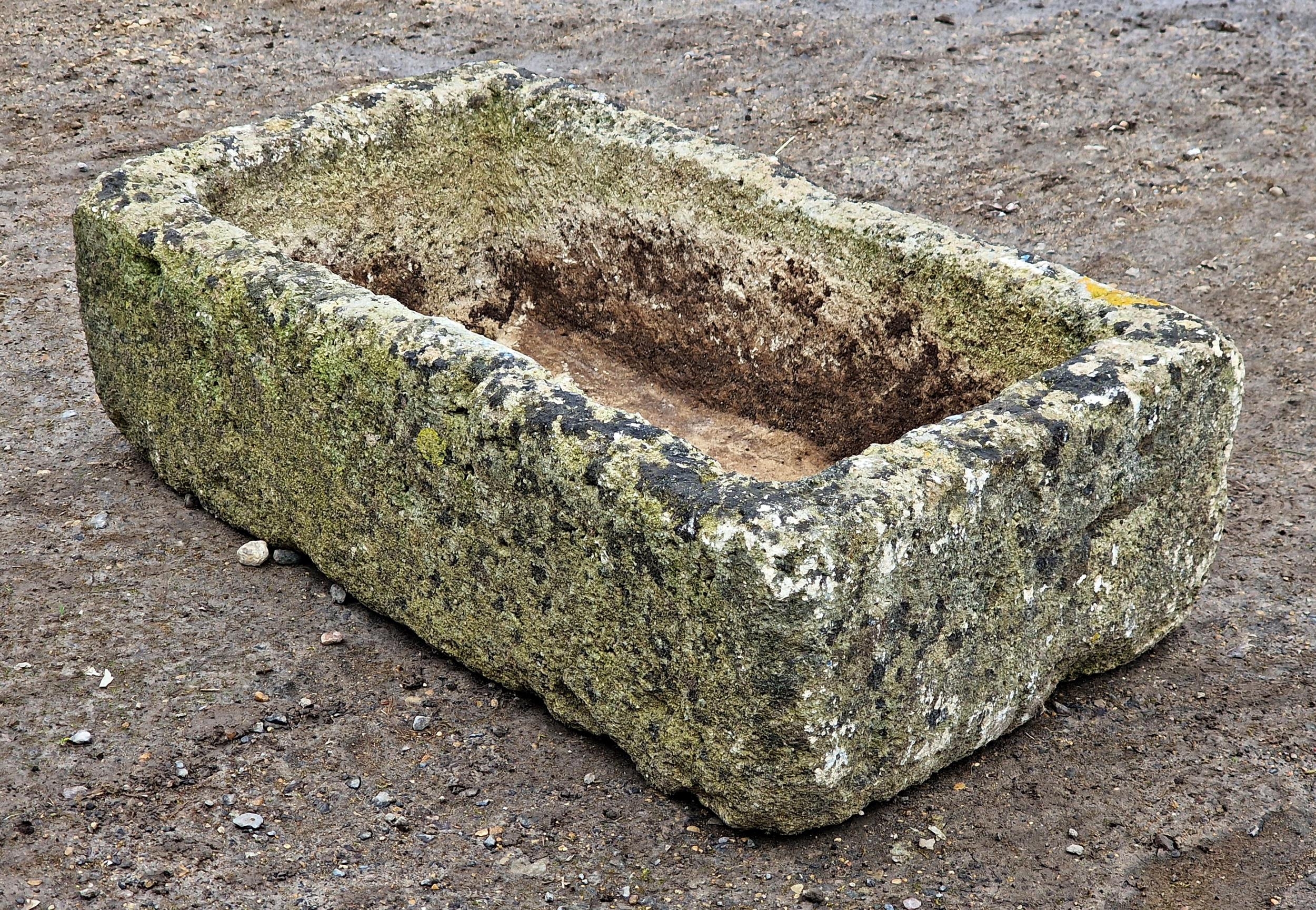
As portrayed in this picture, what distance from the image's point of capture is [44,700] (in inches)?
150

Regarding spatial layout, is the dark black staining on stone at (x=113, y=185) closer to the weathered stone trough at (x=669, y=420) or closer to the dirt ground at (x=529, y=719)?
the weathered stone trough at (x=669, y=420)

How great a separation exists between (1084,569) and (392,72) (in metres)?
5.90

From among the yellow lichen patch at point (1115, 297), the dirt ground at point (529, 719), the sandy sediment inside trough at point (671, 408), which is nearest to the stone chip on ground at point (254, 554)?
the dirt ground at point (529, 719)

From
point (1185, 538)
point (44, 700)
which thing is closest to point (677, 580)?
point (1185, 538)

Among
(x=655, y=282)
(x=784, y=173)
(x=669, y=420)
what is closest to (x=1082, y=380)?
(x=784, y=173)

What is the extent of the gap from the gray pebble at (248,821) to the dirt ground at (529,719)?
2 centimetres

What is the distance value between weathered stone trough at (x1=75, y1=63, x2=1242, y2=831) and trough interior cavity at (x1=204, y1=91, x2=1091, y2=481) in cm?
1

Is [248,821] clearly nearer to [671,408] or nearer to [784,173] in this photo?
[671,408]

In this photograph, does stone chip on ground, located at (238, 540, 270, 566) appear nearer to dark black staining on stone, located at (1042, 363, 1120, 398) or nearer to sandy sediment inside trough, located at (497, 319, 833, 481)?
sandy sediment inside trough, located at (497, 319, 833, 481)

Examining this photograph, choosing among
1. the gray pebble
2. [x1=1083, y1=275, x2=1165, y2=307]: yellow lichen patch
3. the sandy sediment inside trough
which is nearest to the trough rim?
[x1=1083, y1=275, x2=1165, y2=307]: yellow lichen patch

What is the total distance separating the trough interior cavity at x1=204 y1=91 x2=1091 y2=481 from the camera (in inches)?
172

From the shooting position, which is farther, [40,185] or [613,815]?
[40,185]

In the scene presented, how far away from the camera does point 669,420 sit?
16.6 feet

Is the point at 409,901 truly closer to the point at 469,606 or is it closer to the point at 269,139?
the point at 469,606
